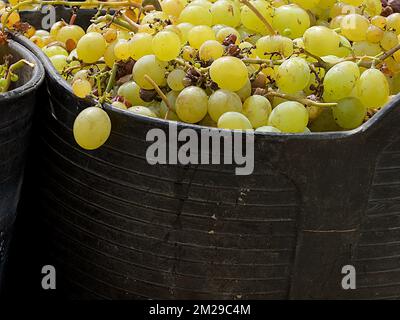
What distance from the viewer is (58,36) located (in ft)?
4.84

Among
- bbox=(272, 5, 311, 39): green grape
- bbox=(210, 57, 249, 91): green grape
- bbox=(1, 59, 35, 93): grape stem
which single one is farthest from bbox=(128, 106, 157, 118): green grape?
bbox=(272, 5, 311, 39): green grape

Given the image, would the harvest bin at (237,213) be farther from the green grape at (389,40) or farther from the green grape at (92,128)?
the green grape at (389,40)

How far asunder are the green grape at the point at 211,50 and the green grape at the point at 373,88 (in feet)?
0.80

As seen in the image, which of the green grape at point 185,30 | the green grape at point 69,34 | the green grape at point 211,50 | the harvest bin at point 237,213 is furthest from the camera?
the green grape at point 69,34

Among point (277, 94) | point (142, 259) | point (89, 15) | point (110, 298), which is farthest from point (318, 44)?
point (89, 15)

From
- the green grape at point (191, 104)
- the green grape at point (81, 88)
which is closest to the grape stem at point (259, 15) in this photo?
the green grape at point (191, 104)

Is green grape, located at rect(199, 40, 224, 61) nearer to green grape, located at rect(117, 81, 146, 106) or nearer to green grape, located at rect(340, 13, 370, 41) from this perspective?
green grape, located at rect(117, 81, 146, 106)

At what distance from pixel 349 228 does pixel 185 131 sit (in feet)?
1.04

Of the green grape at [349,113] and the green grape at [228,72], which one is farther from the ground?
the green grape at [228,72]

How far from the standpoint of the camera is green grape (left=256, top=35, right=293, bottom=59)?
49.0 inches

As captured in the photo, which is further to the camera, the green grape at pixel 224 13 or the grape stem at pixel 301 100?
the green grape at pixel 224 13

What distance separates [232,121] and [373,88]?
0.25 meters

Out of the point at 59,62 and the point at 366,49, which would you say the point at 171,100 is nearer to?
the point at 59,62

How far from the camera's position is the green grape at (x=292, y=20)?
1329 mm
